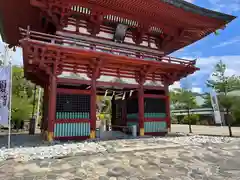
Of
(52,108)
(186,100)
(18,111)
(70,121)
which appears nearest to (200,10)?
(70,121)

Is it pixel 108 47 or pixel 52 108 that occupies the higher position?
pixel 108 47

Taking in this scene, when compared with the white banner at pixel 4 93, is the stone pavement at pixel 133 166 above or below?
below

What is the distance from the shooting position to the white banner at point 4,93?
7.96 meters

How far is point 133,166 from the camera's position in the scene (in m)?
6.12

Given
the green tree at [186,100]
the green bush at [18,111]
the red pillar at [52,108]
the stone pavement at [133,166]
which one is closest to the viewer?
the stone pavement at [133,166]

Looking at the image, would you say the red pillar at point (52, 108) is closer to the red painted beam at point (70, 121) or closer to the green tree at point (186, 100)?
the red painted beam at point (70, 121)

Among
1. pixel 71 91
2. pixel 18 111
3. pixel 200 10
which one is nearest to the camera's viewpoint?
pixel 71 91

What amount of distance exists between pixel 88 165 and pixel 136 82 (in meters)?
7.37

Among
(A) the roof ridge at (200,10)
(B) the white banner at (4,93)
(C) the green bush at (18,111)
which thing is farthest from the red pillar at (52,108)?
(C) the green bush at (18,111)

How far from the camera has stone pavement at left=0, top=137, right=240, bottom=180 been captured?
5312mm

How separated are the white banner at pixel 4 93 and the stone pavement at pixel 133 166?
242 centimetres

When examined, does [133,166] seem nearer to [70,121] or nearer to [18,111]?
[70,121]

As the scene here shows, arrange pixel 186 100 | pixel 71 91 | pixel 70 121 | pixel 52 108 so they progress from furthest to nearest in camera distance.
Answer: pixel 186 100 < pixel 71 91 < pixel 70 121 < pixel 52 108

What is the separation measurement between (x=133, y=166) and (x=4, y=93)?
19.5 feet
